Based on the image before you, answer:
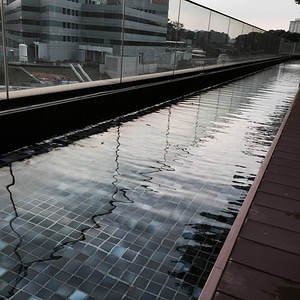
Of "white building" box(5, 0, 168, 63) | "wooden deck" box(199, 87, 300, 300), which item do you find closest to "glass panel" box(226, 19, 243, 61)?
"white building" box(5, 0, 168, 63)

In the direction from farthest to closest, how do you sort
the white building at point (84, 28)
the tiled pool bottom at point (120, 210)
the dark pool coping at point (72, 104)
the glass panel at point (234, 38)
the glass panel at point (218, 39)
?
the glass panel at point (234, 38) → the glass panel at point (218, 39) → the white building at point (84, 28) → the dark pool coping at point (72, 104) → the tiled pool bottom at point (120, 210)

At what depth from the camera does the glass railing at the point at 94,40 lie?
16.4ft

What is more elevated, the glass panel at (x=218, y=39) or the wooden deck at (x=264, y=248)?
the glass panel at (x=218, y=39)

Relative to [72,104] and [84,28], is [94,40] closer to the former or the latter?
[84,28]

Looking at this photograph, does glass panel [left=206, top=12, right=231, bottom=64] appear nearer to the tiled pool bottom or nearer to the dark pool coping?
the dark pool coping

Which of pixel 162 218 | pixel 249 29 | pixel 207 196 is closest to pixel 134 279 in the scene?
pixel 162 218

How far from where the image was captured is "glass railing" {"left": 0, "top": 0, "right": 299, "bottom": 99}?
197 inches

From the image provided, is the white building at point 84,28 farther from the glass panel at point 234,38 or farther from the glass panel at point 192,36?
the glass panel at point 234,38

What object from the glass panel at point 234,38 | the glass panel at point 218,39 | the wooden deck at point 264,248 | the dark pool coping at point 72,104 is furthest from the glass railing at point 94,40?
the glass panel at point 234,38

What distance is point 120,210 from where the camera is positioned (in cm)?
295

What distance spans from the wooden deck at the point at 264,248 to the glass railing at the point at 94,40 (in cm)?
364

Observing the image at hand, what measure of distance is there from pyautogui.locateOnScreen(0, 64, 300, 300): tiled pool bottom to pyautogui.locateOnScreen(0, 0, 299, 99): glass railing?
1204 millimetres

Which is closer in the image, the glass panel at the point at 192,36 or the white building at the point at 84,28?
the white building at the point at 84,28

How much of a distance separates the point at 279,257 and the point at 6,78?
13.6 ft
